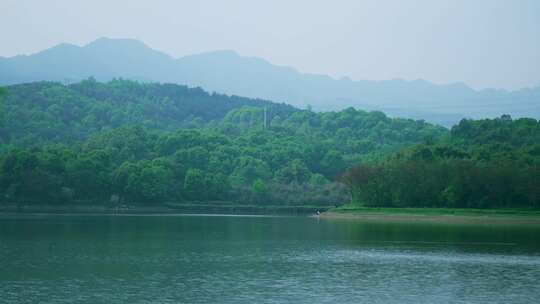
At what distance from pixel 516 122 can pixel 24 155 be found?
87.2 meters

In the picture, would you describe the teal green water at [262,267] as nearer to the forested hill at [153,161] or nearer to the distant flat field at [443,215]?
the distant flat field at [443,215]

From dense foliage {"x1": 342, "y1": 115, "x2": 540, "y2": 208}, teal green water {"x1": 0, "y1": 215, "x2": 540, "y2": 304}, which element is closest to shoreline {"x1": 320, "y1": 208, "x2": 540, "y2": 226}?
dense foliage {"x1": 342, "y1": 115, "x2": 540, "y2": 208}

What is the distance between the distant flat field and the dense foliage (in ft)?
9.30

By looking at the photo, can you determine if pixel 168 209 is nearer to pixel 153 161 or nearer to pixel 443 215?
pixel 153 161

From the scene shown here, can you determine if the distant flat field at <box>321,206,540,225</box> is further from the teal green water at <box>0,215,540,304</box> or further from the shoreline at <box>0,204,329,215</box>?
the teal green water at <box>0,215,540,304</box>

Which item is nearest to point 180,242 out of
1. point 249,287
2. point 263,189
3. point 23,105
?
point 249,287

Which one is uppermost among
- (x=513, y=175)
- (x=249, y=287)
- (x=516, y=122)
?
(x=516, y=122)

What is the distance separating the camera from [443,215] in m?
96.1

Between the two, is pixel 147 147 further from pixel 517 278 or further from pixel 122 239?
pixel 517 278

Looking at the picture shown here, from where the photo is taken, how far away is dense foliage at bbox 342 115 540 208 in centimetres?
9538

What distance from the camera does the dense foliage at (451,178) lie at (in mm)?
95375

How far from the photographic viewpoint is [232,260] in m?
46.3

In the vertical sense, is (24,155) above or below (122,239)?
above


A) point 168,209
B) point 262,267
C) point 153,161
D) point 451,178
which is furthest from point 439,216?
point 153,161
